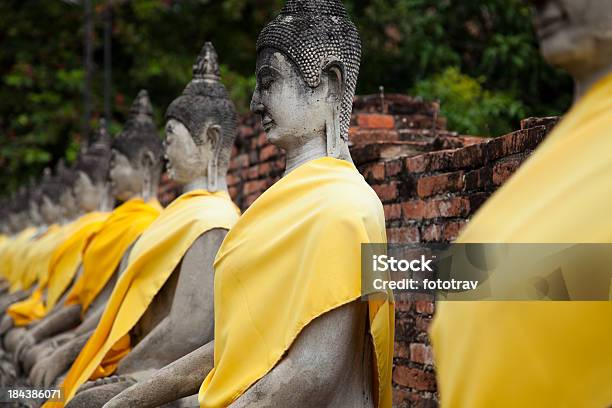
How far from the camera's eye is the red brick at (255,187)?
6.17 m

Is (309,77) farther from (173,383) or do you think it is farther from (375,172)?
(375,172)

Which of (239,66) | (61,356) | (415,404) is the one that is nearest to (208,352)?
(415,404)

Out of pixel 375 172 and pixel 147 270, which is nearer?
pixel 147 270

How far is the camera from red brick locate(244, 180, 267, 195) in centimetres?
617

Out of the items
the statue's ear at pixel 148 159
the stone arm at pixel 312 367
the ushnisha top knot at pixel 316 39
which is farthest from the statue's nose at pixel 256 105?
the statue's ear at pixel 148 159

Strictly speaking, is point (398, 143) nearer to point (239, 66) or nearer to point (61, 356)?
point (61, 356)

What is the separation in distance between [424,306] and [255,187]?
2676mm

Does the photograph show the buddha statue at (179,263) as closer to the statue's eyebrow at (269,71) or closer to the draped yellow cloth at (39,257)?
the statue's eyebrow at (269,71)

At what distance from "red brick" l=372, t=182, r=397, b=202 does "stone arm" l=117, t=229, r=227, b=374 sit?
77 centimetres

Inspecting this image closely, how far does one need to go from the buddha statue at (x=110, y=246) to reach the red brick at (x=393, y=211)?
4.70 ft

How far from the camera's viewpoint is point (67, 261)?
628cm

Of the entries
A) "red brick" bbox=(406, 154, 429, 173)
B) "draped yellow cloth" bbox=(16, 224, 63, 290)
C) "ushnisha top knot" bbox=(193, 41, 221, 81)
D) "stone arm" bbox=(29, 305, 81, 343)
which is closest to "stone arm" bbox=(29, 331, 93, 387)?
A: "stone arm" bbox=(29, 305, 81, 343)

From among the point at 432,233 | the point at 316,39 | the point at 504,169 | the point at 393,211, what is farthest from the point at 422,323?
the point at 316,39

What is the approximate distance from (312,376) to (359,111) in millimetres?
3031
